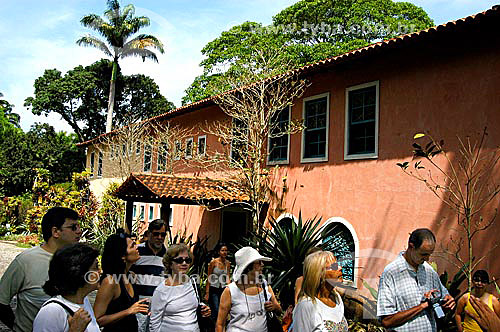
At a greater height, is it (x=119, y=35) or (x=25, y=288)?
(x=119, y=35)

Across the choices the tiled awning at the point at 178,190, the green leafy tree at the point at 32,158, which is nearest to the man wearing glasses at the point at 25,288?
the tiled awning at the point at 178,190

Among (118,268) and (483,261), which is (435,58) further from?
(118,268)

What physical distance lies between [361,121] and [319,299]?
7.44m

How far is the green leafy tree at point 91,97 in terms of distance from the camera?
124ft

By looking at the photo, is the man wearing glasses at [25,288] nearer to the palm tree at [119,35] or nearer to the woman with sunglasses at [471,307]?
the woman with sunglasses at [471,307]

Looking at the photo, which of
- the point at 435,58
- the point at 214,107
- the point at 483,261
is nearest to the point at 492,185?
the point at 483,261

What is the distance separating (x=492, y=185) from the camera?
7898 millimetres

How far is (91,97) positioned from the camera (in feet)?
129

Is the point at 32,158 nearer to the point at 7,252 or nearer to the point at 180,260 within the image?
the point at 7,252

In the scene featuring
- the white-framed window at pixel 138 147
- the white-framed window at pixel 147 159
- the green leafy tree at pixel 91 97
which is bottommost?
the white-framed window at pixel 147 159

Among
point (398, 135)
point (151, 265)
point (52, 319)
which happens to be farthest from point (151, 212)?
point (52, 319)

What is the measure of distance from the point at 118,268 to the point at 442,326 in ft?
15.6

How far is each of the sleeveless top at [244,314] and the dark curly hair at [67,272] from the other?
5.08ft

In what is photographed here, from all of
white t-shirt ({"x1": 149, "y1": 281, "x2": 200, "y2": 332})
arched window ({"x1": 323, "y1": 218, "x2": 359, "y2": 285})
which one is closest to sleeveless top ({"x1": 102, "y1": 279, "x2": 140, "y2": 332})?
white t-shirt ({"x1": 149, "y1": 281, "x2": 200, "y2": 332})
